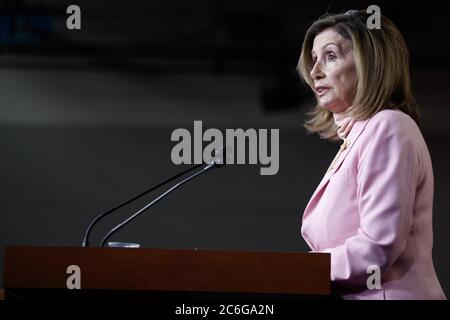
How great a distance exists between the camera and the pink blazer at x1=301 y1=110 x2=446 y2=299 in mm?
1829

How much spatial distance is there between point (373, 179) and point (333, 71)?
453 mm

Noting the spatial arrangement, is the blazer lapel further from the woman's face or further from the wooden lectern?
the wooden lectern

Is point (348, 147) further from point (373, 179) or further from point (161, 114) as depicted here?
point (161, 114)

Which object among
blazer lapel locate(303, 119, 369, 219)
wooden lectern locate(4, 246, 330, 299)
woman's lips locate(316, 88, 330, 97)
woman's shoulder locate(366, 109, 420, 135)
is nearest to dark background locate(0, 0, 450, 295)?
woman's lips locate(316, 88, 330, 97)

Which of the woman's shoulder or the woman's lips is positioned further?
the woman's lips

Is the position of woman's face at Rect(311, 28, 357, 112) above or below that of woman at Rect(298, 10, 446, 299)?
above

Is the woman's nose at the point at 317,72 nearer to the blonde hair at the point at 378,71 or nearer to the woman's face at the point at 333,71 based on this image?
the woman's face at the point at 333,71

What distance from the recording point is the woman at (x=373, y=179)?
184 cm

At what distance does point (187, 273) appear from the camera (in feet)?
5.51

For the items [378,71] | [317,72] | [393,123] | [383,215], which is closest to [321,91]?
[317,72]

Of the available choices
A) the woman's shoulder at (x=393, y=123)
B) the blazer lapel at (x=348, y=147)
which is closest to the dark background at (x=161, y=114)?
the blazer lapel at (x=348, y=147)

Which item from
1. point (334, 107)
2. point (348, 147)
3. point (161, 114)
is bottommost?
point (348, 147)
